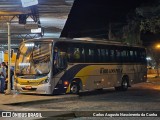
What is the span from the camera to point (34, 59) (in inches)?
778

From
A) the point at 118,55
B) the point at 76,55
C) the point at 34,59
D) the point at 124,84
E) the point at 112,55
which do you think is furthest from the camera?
the point at 124,84

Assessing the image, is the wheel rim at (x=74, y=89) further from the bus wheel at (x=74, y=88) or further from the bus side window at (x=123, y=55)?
the bus side window at (x=123, y=55)

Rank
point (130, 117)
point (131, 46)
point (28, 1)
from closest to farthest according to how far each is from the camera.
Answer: point (130, 117), point (28, 1), point (131, 46)

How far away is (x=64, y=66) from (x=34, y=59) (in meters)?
1.56

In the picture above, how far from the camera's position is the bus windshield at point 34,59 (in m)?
19.5

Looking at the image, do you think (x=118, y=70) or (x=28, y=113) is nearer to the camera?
(x=28, y=113)

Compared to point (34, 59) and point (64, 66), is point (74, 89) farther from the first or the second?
point (34, 59)

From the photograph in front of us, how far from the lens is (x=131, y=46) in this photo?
27.2m

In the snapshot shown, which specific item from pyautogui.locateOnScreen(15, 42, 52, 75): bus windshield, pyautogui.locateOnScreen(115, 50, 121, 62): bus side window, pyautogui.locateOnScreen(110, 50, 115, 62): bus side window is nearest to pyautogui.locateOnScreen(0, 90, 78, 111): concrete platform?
pyautogui.locateOnScreen(15, 42, 52, 75): bus windshield

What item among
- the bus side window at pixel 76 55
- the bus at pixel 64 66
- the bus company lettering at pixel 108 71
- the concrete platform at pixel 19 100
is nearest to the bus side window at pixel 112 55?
the bus at pixel 64 66

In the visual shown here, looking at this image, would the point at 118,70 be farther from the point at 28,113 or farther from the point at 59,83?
the point at 28,113

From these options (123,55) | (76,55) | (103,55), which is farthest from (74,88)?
(123,55)

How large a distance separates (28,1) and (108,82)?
34.0 ft

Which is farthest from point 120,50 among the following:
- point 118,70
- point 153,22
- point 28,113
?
point 28,113
